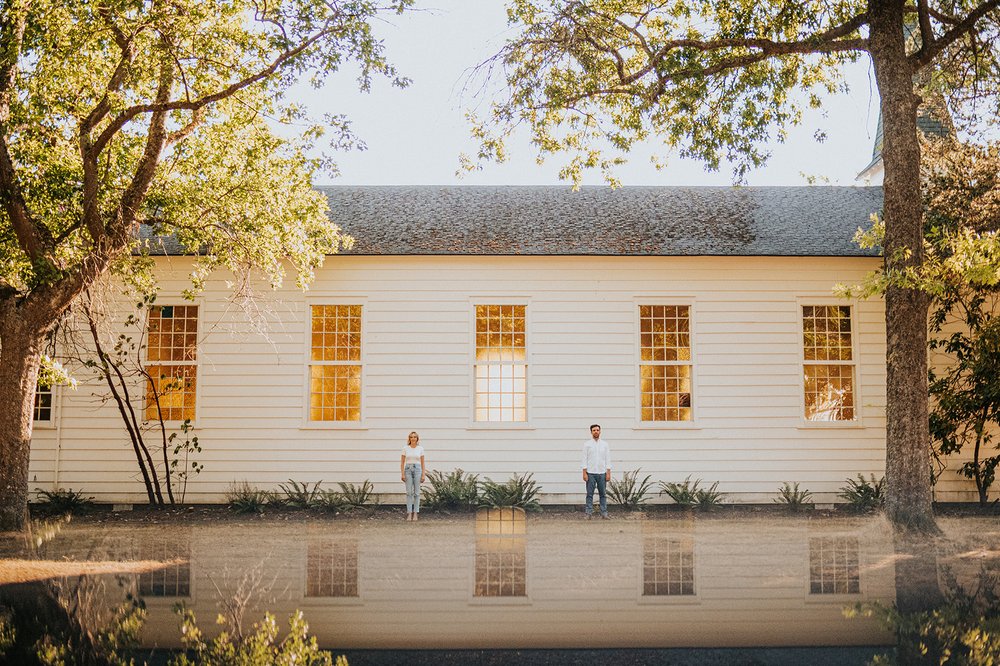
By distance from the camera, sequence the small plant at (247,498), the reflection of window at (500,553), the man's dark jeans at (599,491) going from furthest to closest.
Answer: the small plant at (247,498)
the man's dark jeans at (599,491)
the reflection of window at (500,553)

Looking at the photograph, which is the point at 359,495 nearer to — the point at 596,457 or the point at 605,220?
the point at 596,457

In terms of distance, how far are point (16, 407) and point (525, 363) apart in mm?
8367

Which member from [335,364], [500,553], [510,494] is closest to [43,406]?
[335,364]

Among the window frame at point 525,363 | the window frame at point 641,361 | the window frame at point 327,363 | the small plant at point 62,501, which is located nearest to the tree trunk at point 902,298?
the window frame at point 641,361

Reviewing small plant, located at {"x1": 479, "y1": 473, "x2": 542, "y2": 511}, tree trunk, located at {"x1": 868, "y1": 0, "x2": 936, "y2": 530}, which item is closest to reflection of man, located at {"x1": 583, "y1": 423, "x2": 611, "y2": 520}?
small plant, located at {"x1": 479, "y1": 473, "x2": 542, "y2": 511}

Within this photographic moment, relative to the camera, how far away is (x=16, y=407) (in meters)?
11.1

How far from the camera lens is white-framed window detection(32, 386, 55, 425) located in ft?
48.9

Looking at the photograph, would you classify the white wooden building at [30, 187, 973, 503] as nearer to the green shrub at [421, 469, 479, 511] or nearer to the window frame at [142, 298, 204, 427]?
the window frame at [142, 298, 204, 427]

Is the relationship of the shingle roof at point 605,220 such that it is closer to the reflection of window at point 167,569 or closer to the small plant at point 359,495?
the small plant at point 359,495

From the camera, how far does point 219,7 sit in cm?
1066

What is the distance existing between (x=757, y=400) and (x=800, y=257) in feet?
9.54

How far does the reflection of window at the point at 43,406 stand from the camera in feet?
49.6

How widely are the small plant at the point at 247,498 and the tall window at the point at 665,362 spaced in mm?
7267

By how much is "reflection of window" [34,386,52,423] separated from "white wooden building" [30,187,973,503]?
0.20 ft
